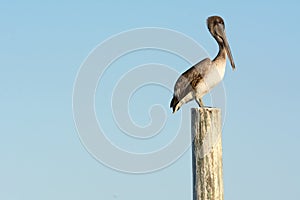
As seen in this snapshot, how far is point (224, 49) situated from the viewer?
36.3 feet

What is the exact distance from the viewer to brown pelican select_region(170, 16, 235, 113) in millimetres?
10820

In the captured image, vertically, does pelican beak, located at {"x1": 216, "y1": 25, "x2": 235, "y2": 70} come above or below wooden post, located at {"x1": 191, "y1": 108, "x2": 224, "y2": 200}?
above

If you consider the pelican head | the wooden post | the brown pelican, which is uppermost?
the pelican head

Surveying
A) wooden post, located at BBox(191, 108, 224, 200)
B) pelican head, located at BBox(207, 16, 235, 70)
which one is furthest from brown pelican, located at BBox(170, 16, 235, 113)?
wooden post, located at BBox(191, 108, 224, 200)

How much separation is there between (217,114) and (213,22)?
16.2 feet

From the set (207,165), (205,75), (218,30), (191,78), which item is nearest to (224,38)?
(218,30)

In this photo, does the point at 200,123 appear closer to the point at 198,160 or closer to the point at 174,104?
the point at 198,160

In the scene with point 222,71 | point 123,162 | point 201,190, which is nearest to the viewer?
point 201,190

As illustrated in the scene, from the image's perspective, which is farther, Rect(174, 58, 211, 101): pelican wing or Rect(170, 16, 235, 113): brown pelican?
Rect(174, 58, 211, 101): pelican wing

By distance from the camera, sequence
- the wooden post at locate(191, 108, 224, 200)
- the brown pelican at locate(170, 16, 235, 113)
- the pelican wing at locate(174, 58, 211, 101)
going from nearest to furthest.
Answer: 1. the wooden post at locate(191, 108, 224, 200)
2. the brown pelican at locate(170, 16, 235, 113)
3. the pelican wing at locate(174, 58, 211, 101)

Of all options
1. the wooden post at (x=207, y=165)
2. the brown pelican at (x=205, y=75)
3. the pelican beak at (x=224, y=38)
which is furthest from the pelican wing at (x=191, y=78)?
the wooden post at (x=207, y=165)

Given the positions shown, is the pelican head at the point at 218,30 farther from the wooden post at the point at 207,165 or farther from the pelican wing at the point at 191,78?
the wooden post at the point at 207,165

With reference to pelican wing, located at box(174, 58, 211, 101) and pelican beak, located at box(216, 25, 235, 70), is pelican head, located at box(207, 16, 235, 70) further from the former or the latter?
pelican wing, located at box(174, 58, 211, 101)

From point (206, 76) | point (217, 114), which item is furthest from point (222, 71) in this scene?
point (217, 114)
